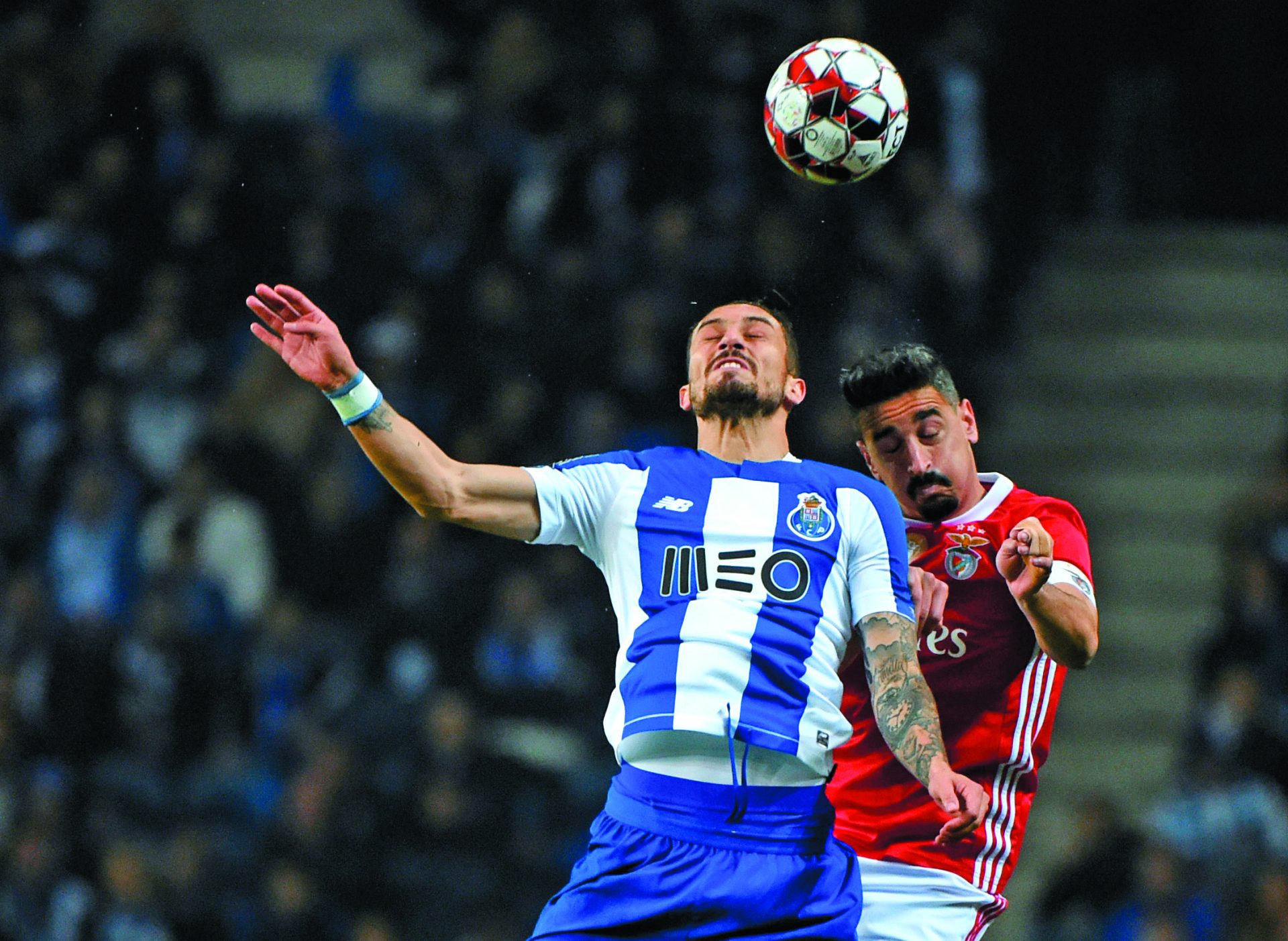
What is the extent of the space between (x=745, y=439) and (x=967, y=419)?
77 centimetres

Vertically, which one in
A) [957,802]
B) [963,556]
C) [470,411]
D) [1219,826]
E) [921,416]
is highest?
[470,411]

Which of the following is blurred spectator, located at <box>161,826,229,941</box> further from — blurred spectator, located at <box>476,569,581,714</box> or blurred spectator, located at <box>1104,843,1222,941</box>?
blurred spectator, located at <box>1104,843,1222,941</box>

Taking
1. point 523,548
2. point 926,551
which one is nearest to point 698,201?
point 523,548

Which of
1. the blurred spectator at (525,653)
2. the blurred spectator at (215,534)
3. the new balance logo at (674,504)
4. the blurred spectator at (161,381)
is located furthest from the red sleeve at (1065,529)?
the blurred spectator at (161,381)

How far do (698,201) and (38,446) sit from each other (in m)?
4.09

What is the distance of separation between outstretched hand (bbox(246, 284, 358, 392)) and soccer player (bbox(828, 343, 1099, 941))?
59.7 inches

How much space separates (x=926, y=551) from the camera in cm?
484

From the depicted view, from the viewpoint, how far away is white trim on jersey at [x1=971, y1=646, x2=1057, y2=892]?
15.5 feet

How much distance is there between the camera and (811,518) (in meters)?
4.40

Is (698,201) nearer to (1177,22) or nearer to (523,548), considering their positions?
(523,548)

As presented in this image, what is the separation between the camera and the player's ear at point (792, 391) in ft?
15.5

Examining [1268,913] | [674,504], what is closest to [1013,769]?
[674,504]

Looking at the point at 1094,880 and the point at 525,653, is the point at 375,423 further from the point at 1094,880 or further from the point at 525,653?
the point at 1094,880

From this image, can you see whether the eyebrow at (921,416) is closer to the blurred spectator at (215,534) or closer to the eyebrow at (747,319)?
the eyebrow at (747,319)
